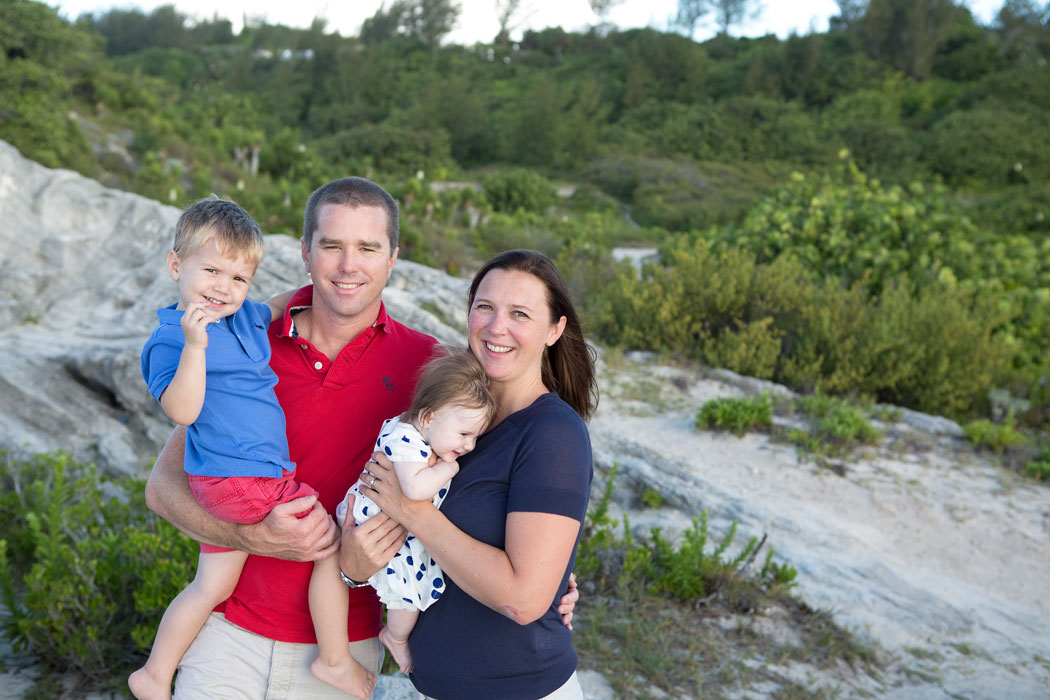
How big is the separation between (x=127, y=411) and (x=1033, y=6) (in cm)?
3916

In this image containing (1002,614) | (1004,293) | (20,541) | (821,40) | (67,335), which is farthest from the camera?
(821,40)

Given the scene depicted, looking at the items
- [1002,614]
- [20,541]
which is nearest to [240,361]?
[20,541]

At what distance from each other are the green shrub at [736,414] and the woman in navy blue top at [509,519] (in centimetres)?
430

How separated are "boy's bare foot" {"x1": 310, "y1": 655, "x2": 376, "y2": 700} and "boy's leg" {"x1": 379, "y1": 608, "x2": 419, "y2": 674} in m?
0.14

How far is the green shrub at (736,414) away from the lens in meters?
6.08

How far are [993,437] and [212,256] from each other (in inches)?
244

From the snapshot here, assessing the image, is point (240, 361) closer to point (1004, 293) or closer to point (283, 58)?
A: point (1004, 293)

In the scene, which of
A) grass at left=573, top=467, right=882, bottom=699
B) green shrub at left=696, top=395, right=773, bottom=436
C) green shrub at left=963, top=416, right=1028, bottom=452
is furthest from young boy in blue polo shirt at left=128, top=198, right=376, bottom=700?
green shrub at left=963, top=416, right=1028, bottom=452

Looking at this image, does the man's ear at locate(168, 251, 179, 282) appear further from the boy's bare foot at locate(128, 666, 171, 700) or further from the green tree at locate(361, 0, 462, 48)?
the green tree at locate(361, 0, 462, 48)

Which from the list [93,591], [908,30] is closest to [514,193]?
[93,591]

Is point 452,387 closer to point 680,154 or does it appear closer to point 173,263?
point 173,263

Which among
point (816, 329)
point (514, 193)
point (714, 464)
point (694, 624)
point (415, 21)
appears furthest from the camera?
point (415, 21)

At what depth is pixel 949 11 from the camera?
32125mm

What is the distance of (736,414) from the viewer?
240 inches
